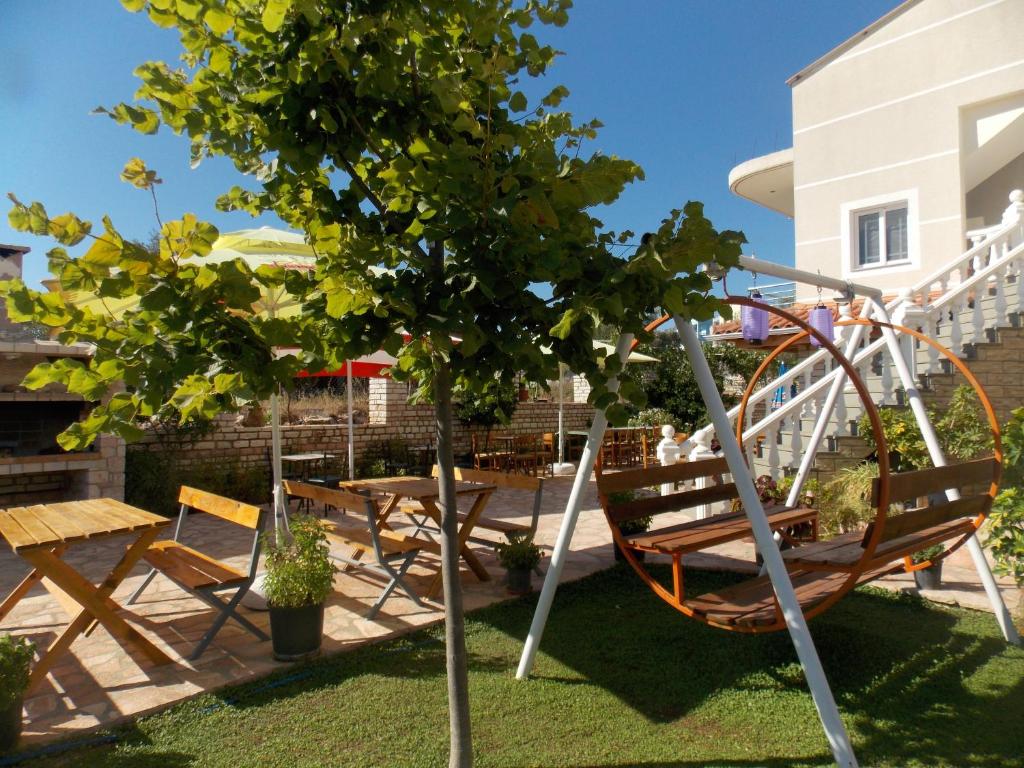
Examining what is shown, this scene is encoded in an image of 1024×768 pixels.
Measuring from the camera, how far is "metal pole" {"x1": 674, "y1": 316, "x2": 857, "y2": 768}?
2695mm

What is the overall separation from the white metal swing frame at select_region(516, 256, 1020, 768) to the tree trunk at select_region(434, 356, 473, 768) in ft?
2.08

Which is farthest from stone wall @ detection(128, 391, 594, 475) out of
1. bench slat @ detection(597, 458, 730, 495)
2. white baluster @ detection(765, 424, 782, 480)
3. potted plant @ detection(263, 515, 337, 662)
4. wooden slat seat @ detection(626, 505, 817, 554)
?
potted plant @ detection(263, 515, 337, 662)

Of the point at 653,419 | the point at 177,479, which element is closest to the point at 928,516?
the point at 177,479

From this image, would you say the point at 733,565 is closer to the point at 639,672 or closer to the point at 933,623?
the point at 933,623

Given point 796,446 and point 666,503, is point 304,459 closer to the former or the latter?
point 796,446

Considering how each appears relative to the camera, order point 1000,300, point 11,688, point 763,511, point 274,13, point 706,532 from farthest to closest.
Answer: point 1000,300 < point 706,532 < point 763,511 < point 11,688 < point 274,13

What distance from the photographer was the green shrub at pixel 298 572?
12.7ft

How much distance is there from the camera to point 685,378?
56.7 feet

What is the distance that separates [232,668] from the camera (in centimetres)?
381

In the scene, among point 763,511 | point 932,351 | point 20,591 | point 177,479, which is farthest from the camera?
point 177,479

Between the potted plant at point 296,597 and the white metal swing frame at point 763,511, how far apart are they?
3.98ft

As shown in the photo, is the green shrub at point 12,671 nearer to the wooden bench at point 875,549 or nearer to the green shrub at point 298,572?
the green shrub at point 298,572

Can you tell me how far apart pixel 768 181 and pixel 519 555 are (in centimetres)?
1268

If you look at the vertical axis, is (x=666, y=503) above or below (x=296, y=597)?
above
